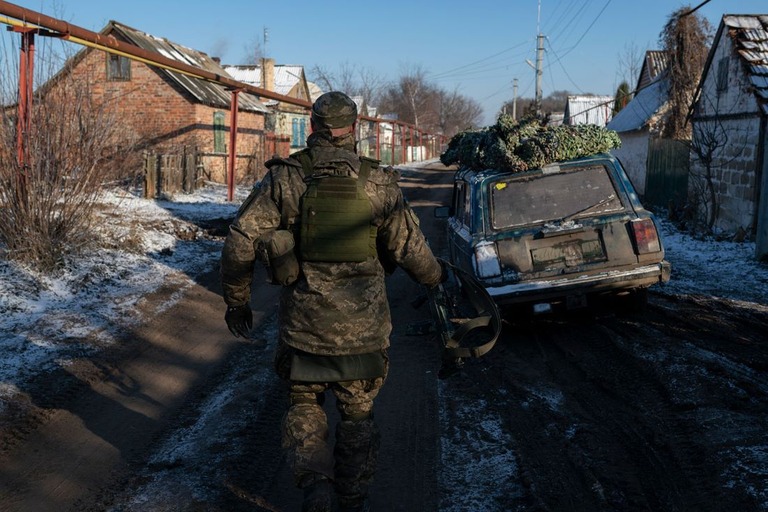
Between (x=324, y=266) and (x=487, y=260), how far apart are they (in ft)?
11.6

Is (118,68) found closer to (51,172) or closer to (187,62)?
(187,62)

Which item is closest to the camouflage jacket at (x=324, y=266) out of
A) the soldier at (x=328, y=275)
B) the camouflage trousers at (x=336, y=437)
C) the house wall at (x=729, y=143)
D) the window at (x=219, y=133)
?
the soldier at (x=328, y=275)

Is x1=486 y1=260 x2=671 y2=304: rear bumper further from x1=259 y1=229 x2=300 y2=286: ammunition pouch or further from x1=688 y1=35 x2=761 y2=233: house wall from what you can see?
x1=688 y1=35 x2=761 y2=233: house wall

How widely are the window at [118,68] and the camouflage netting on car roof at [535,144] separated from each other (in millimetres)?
22463

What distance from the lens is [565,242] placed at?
682 cm

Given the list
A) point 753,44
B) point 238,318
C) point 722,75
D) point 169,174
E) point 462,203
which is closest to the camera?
point 238,318

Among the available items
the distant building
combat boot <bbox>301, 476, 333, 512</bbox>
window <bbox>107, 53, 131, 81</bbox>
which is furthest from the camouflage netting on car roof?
the distant building

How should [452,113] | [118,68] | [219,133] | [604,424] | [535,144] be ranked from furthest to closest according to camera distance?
[452,113], [219,133], [118,68], [535,144], [604,424]

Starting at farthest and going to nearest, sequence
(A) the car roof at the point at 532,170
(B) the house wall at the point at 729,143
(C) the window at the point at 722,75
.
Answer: (C) the window at the point at 722,75 < (B) the house wall at the point at 729,143 < (A) the car roof at the point at 532,170

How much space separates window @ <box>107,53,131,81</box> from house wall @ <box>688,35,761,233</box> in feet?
64.3

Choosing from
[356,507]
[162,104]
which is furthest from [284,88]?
[356,507]

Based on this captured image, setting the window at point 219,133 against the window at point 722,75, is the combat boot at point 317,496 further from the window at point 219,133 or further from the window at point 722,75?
the window at point 219,133

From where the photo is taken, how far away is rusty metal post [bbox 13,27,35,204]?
8812mm

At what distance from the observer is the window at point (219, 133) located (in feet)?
91.4
